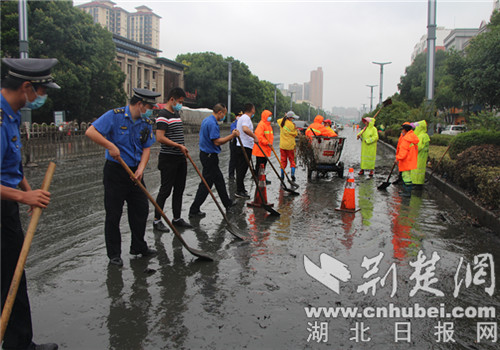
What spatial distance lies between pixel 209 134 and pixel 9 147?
4136 mm

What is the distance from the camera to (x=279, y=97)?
4141 inches

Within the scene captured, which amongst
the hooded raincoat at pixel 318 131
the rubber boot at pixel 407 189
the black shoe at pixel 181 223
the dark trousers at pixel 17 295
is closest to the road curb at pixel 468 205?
the rubber boot at pixel 407 189

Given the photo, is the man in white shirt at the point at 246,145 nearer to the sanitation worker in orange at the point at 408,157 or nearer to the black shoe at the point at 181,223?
the black shoe at the point at 181,223

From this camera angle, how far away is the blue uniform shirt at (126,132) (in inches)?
172

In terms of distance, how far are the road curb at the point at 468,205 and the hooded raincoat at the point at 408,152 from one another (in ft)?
3.16

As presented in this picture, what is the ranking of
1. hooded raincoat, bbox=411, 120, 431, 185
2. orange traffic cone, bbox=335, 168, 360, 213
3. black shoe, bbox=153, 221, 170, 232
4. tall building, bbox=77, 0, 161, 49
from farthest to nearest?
tall building, bbox=77, 0, 161, 49
hooded raincoat, bbox=411, 120, 431, 185
orange traffic cone, bbox=335, 168, 360, 213
black shoe, bbox=153, 221, 170, 232

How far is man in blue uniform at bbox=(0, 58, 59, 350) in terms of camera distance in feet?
8.98

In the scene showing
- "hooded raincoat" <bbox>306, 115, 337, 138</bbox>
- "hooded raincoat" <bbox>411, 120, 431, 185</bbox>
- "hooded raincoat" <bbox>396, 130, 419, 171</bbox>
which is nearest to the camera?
"hooded raincoat" <bbox>396, 130, 419, 171</bbox>

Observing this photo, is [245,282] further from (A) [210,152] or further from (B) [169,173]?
(A) [210,152]

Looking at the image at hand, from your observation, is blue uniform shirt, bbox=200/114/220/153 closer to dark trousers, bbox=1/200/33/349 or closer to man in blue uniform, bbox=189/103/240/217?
man in blue uniform, bbox=189/103/240/217

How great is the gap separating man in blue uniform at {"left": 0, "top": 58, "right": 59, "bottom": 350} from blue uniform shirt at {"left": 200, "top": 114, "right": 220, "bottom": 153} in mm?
3834

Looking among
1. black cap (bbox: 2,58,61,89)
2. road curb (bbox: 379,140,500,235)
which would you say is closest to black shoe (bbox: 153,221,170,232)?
black cap (bbox: 2,58,61,89)

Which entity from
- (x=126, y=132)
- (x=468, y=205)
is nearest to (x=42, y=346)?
(x=126, y=132)

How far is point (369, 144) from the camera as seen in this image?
11.7 metres
